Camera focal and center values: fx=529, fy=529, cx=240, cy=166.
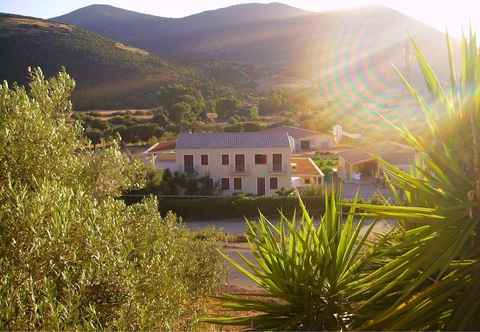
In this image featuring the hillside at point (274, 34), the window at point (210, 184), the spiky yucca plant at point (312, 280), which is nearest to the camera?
the spiky yucca plant at point (312, 280)

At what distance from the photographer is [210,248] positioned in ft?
34.9

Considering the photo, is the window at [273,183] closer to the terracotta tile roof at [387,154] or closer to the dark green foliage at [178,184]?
the dark green foliage at [178,184]

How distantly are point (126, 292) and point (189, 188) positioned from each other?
26.8 metres

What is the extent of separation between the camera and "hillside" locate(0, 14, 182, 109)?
2328 inches

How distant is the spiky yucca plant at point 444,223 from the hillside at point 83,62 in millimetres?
53851

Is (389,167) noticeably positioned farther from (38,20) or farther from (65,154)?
(38,20)

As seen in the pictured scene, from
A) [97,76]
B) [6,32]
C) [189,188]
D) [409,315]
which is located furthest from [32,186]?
[6,32]

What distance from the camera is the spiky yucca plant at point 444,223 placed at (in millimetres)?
2629

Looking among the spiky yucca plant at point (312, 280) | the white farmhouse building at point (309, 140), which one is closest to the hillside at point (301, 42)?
the white farmhouse building at point (309, 140)

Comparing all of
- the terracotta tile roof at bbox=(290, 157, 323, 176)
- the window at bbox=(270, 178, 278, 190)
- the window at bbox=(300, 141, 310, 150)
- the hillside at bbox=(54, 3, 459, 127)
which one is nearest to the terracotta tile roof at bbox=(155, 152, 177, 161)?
the window at bbox=(270, 178, 278, 190)

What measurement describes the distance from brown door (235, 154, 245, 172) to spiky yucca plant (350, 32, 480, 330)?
95.5 ft

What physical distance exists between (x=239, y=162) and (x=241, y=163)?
5.4 inches

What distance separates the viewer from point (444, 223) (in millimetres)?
2736

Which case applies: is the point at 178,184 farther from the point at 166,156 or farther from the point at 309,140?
the point at 309,140
